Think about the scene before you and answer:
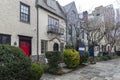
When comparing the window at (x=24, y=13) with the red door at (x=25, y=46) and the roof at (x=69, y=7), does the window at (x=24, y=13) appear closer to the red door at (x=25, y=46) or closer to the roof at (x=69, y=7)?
the red door at (x=25, y=46)

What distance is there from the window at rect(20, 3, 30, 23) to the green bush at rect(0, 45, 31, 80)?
28.6 feet

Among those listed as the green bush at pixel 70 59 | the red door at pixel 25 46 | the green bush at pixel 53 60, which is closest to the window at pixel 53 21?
the red door at pixel 25 46

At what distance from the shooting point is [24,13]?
16625 mm

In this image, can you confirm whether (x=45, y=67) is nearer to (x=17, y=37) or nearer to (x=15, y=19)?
(x=17, y=37)

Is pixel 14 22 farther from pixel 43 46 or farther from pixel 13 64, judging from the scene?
pixel 13 64

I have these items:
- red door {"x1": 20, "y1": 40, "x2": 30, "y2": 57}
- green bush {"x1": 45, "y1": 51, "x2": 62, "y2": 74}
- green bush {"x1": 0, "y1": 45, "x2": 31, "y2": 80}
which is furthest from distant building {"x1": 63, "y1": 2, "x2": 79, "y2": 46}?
green bush {"x1": 0, "y1": 45, "x2": 31, "y2": 80}

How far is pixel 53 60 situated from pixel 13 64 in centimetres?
612

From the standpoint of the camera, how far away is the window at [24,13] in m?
16.3

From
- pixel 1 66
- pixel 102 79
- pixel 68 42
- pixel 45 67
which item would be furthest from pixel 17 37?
pixel 68 42

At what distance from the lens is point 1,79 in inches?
271

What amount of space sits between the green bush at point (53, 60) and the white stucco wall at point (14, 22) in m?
3.51

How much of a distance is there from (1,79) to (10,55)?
108 centimetres

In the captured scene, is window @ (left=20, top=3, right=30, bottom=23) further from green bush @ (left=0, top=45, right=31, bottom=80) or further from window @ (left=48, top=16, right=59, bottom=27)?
green bush @ (left=0, top=45, right=31, bottom=80)

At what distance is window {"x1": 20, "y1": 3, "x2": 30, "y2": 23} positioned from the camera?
1630 centimetres
